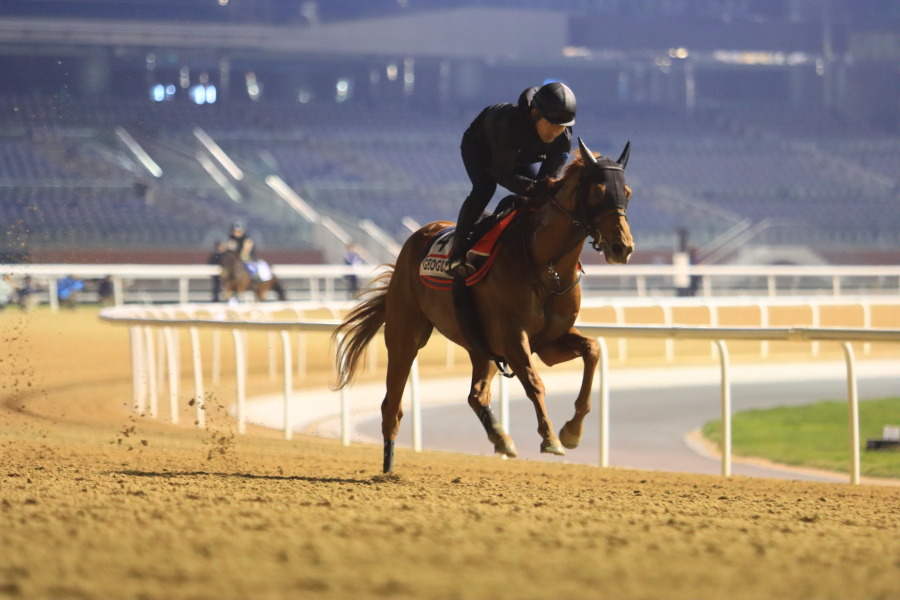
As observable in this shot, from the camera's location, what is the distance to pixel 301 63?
4116 centimetres

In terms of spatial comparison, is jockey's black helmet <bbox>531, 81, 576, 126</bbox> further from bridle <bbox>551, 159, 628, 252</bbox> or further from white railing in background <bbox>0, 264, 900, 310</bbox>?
white railing in background <bbox>0, 264, 900, 310</bbox>

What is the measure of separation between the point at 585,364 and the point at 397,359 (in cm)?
125

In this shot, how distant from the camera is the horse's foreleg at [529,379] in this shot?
511 cm

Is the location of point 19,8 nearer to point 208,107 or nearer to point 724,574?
point 208,107

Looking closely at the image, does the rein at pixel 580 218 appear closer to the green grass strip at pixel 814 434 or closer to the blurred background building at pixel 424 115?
the green grass strip at pixel 814 434

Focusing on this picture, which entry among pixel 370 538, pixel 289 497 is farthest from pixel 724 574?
pixel 289 497

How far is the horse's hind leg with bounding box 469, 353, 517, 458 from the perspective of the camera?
5.36m

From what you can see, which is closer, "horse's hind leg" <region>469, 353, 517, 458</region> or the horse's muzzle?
the horse's muzzle

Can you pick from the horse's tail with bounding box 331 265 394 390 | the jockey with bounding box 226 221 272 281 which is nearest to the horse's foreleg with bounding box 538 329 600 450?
the horse's tail with bounding box 331 265 394 390

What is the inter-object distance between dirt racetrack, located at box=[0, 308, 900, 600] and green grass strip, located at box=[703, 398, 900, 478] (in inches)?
83.5

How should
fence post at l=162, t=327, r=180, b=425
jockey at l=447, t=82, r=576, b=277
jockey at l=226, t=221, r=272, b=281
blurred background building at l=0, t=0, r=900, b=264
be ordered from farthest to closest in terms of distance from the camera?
blurred background building at l=0, t=0, r=900, b=264, jockey at l=226, t=221, r=272, b=281, fence post at l=162, t=327, r=180, b=425, jockey at l=447, t=82, r=576, b=277

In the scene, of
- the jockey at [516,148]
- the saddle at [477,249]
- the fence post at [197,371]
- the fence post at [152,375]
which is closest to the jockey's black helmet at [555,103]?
the jockey at [516,148]

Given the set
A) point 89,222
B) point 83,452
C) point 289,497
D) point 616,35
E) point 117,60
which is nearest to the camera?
point 289,497

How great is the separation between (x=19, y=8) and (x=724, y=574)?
33.9 meters
